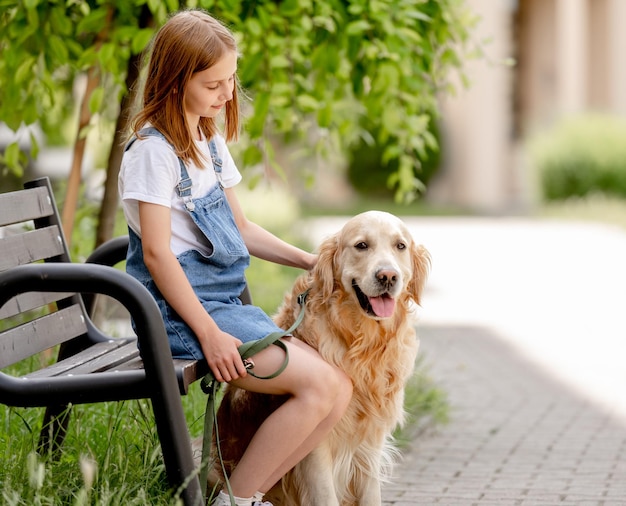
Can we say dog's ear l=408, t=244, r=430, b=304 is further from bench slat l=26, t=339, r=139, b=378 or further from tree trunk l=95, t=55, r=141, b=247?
tree trunk l=95, t=55, r=141, b=247

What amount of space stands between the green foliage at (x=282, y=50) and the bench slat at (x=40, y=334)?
1.21m

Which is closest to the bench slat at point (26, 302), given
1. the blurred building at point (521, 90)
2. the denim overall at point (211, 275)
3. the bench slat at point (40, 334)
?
the bench slat at point (40, 334)

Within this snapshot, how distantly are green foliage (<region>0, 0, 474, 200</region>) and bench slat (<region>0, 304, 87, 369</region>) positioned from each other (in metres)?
1.21

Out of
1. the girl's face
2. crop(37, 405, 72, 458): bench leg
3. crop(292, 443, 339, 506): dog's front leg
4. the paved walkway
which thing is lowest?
the paved walkway

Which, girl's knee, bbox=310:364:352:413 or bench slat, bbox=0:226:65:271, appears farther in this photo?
bench slat, bbox=0:226:65:271

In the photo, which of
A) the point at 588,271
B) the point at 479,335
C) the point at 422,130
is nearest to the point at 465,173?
the point at 588,271

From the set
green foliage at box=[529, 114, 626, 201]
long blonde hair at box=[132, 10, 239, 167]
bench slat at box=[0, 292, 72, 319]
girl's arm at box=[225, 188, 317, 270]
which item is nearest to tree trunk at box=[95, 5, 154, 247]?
bench slat at box=[0, 292, 72, 319]

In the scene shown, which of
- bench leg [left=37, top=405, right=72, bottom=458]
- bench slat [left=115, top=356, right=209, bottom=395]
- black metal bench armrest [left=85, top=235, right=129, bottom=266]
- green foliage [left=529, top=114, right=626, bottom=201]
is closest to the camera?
bench slat [left=115, top=356, right=209, bottom=395]

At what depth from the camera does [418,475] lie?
4.70 meters

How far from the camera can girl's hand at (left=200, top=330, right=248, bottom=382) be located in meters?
3.20

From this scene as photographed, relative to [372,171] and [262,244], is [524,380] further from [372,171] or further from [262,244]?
[372,171]

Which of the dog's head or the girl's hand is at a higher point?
the dog's head

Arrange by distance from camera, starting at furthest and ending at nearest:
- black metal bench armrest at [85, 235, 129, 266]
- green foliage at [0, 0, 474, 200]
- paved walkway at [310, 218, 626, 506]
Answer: green foliage at [0, 0, 474, 200], paved walkway at [310, 218, 626, 506], black metal bench armrest at [85, 235, 129, 266]

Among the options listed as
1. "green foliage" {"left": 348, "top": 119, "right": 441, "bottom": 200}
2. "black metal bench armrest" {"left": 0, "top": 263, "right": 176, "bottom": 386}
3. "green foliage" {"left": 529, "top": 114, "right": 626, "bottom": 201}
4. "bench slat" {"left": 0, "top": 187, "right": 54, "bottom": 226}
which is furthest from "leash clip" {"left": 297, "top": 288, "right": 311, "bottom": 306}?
"green foliage" {"left": 348, "top": 119, "right": 441, "bottom": 200}
